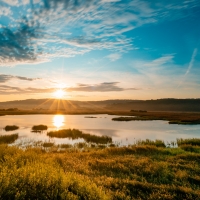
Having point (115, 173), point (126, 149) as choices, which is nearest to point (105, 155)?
point (126, 149)

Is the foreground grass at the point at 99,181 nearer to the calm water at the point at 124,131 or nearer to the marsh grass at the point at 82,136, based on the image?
the calm water at the point at 124,131

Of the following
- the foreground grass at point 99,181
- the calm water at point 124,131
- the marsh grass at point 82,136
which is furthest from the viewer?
the calm water at point 124,131

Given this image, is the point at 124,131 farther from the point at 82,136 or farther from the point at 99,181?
the point at 99,181

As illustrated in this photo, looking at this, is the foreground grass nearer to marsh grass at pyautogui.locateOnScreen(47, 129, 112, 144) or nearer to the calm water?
the calm water

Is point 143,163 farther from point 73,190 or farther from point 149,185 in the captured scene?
point 73,190

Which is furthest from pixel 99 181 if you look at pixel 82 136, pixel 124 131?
pixel 124 131

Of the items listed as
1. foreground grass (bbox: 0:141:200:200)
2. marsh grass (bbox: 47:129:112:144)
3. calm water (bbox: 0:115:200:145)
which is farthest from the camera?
calm water (bbox: 0:115:200:145)

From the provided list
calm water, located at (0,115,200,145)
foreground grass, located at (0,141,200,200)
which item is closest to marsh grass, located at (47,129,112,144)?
calm water, located at (0,115,200,145)

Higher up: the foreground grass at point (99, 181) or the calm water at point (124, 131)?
the foreground grass at point (99, 181)

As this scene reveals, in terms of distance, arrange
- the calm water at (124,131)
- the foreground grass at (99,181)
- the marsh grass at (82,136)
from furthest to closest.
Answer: the calm water at (124,131) < the marsh grass at (82,136) < the foreground grass at (99,181)

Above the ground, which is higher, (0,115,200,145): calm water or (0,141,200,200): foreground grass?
(0,141,200,200): foreground grass

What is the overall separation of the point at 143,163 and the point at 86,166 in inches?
166

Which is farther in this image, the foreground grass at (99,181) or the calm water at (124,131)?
the calm water at (124,131)

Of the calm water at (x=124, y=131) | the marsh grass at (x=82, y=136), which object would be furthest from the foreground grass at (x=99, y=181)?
the marsh grass at (x=82, y=136)
